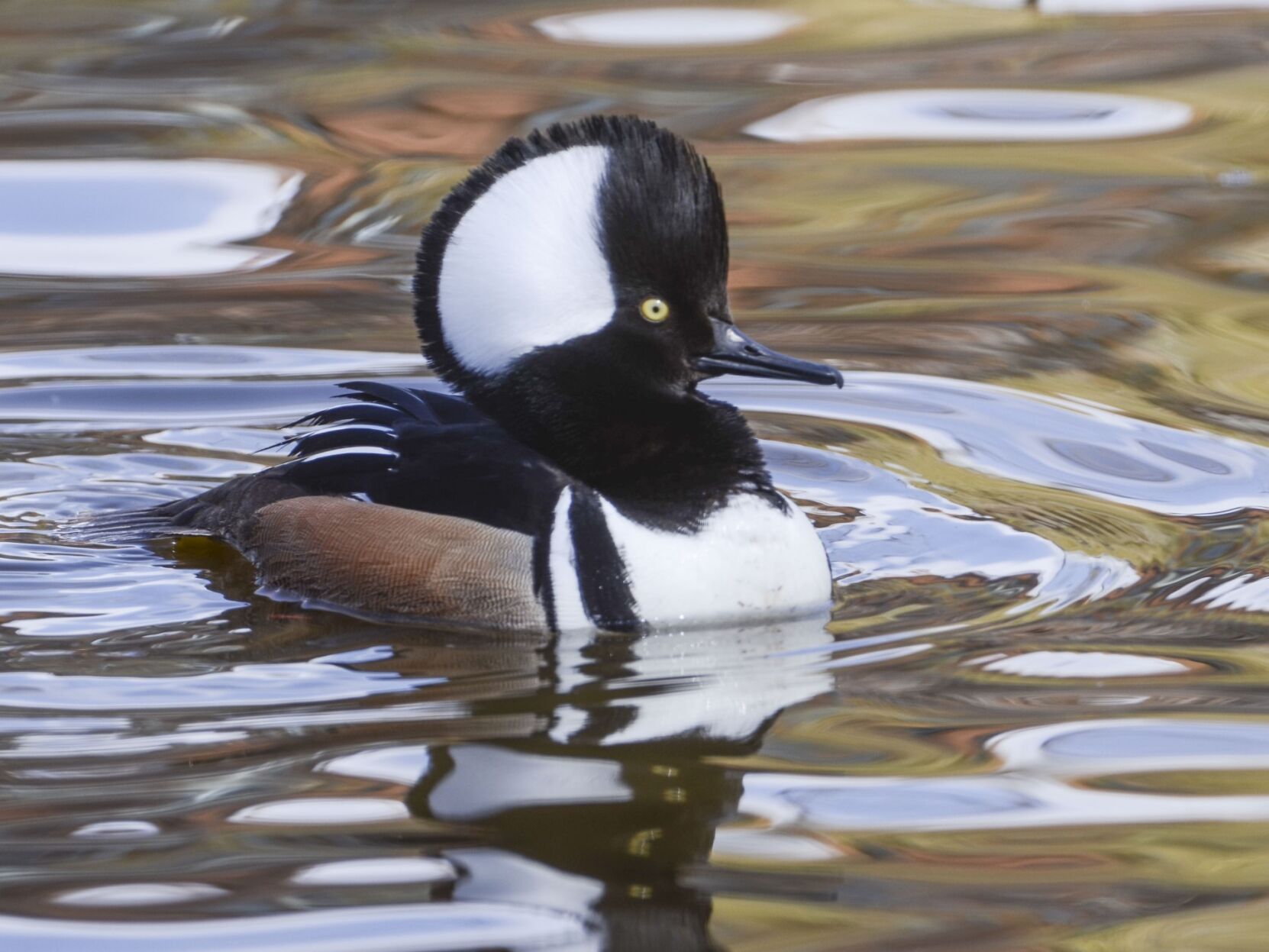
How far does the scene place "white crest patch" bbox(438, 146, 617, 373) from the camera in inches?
193

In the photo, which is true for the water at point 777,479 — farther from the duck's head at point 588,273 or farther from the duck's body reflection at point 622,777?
the duck's head at point 588,273

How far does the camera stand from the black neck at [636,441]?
Result: 5199 mm

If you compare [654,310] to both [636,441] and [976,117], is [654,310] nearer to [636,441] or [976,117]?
[636,441]

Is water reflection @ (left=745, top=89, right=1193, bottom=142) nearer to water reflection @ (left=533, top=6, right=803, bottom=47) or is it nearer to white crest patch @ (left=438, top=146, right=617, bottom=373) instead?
water reflection @ (left=533, top=6, right=803, bottom=47)

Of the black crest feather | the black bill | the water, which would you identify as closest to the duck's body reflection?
the water

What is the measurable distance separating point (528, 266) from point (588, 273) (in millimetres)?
148

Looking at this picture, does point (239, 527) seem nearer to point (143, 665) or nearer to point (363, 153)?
point (143, 665)

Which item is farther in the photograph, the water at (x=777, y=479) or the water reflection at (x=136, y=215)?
the water reflection at (x=136, y=215)

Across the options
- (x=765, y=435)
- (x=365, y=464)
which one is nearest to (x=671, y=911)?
(x=365, y=464)

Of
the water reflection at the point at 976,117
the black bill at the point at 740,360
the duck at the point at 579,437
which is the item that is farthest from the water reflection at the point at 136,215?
the black bill at the point at 740,360

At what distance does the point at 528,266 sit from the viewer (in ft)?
16.4

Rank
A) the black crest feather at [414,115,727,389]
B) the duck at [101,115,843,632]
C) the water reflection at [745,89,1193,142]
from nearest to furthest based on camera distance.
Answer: the black crest feather at [414,115,727,389]
the duck at [101,115,843,632]
the water reflection at [745,89,1193,142]

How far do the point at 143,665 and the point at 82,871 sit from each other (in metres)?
1.25

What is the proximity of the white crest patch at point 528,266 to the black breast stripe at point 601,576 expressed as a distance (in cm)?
46
